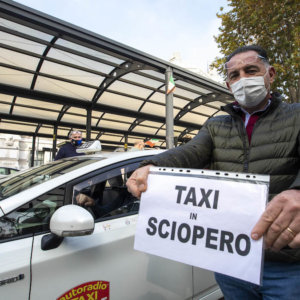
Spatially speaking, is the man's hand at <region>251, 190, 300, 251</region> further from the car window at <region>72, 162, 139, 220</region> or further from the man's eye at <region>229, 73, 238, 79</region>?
the car window at <region>72, 162, 139, 220</region>

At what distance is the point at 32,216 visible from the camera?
1.60 meters

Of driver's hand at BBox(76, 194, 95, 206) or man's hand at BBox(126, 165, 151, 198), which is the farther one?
driver's hand at BBox(76, 194, 95, 206)

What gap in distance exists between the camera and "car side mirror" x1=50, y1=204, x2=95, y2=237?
1360 millimetres

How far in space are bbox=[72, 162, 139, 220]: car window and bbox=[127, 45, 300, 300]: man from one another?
28.1 inches

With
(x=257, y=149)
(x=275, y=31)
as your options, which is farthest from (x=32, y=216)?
(x=275, y=31)

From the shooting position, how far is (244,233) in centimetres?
97

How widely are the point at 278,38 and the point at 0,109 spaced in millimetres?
10732

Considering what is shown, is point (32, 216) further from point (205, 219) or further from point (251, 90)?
point (251, 90)

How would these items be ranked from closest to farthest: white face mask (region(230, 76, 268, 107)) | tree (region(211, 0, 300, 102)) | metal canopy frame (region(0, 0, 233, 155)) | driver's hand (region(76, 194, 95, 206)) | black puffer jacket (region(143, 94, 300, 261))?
black puffer jacket (region(143, 94, 300, 261)) → white face mask (region(230, 76, 268, 107)) → driver's hand (region(76, 194, 95, 206)) → metal canopy frame (region(0, 0, 233, 155)) → tree (region(211, 0, 300, 102))

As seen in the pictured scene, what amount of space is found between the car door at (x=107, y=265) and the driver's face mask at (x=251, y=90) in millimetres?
1111

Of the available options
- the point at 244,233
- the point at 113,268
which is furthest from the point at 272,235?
the point at 113,268

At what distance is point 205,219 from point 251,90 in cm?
73

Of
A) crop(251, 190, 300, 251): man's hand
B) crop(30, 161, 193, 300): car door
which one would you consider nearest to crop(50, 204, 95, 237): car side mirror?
crop(30, 161, 193, 300): car door

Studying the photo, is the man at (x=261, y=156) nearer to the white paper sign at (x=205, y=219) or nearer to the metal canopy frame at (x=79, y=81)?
the white paper sign at (x=205, y=219)
